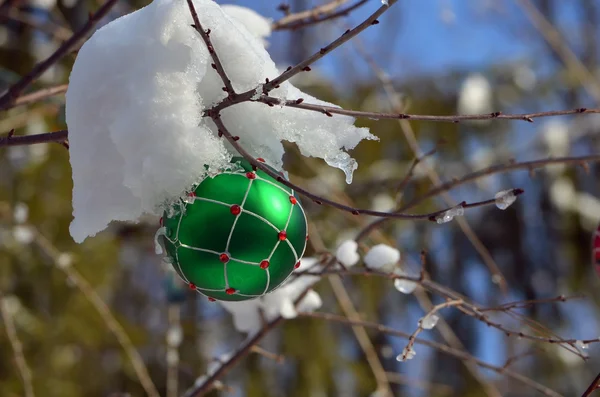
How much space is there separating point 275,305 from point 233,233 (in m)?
0.59

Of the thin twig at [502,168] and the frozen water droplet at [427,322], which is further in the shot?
the thin twig at [502,168]

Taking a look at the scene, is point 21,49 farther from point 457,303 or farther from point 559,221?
point 559,221

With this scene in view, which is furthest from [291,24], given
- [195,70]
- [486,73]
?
[486,73]

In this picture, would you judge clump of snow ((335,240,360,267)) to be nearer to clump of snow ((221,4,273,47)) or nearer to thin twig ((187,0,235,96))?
clump of snow ((221,4,273,47))

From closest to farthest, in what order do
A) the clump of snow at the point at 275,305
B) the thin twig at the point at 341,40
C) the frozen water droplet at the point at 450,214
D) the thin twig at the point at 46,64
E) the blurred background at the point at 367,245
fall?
the thin twig at the point at 341,40 → the frozen water droplet at the point at 450,214 → the thin twig at the point at 46,64 → the clump of snow at the point at 275,305 → the blurred background at the point at 367,245

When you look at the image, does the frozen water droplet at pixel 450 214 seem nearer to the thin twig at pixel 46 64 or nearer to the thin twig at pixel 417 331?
the thin twig at pixel 417 331

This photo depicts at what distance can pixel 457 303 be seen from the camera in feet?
3.17

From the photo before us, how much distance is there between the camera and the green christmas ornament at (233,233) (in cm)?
77

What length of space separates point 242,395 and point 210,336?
0.59m

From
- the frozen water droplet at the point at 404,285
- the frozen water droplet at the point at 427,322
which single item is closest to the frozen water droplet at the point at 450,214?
the frozen water droplet at the point at 427,322

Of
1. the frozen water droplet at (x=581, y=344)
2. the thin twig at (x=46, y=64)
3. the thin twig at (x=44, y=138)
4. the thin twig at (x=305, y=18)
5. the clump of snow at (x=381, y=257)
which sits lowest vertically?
the frozen water droplet at (x=581, y=344)

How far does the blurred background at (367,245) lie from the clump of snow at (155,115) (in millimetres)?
1453

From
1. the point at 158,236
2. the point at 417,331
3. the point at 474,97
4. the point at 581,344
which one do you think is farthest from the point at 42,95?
the point at 474,97

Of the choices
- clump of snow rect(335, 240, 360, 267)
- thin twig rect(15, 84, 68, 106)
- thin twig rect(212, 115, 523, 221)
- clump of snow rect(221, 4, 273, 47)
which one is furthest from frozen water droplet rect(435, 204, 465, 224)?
thin twig rect(15, 84, 68, 106)
